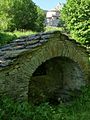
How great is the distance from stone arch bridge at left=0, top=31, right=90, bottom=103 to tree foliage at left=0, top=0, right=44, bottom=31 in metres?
21.5

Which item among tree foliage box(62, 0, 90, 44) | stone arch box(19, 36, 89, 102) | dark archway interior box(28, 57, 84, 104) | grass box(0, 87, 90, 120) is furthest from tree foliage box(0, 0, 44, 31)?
grass box(0, 87, 90, 120)

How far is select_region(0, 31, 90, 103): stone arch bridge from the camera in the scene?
9281 millimetres

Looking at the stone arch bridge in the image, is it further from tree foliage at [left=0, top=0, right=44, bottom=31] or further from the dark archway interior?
tree foliage at [left=0, top=0, right=44, bottom=31]

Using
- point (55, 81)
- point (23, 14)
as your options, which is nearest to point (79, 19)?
point (55, 81)

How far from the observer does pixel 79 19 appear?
19.4m

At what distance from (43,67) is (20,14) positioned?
2242 cm

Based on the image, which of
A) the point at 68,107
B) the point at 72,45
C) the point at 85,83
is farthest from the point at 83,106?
the point at 72,45

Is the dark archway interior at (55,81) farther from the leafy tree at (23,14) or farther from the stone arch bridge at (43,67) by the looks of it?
the leafy tree at (23,14)

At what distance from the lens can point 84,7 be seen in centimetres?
1916

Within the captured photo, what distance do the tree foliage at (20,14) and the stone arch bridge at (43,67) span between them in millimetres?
21507

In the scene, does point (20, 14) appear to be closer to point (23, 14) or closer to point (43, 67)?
point (23, 14)

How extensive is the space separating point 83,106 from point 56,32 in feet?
7.88

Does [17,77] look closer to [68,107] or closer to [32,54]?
[32,54]

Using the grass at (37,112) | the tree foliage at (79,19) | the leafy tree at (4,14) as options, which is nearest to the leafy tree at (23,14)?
the leafy tree at (4,14)
